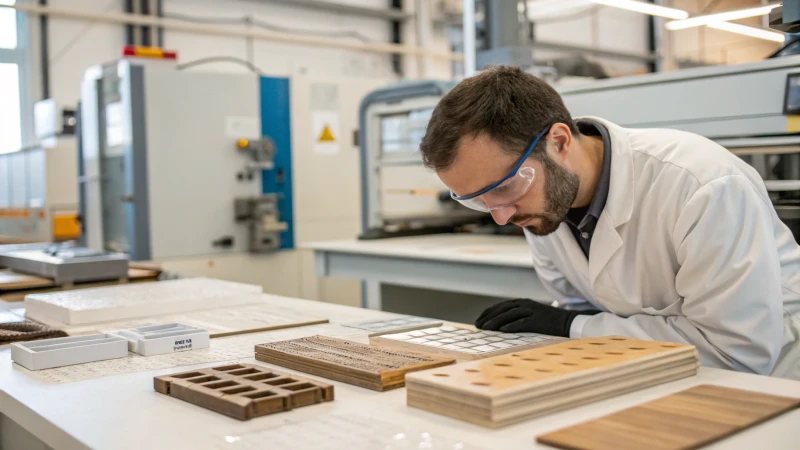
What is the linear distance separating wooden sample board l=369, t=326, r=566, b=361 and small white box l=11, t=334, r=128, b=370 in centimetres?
47

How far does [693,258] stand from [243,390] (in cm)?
80

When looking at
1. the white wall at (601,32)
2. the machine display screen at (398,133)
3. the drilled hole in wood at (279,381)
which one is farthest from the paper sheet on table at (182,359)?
the white wall at (601,32)

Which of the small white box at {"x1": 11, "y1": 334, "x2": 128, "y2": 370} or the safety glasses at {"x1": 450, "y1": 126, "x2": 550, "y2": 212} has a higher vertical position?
the safety glasses at {"x1": 450, "y1": 126, "x2": 550, "y2": 212}

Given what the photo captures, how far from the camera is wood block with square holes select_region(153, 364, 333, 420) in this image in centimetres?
96

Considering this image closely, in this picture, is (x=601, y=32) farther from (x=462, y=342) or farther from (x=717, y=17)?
(x=462, y=342)

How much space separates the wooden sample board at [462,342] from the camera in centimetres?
125

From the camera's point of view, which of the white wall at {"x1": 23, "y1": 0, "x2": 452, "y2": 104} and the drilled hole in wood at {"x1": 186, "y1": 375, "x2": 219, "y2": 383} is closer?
the drilled hole in wood at {"x1": 186, "y1": 375, "x2": 219, "y2": 383}

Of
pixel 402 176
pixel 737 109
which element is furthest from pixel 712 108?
pixel 402 176

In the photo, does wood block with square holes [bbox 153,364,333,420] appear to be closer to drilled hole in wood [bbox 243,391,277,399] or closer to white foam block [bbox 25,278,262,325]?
drilled hole in wood [bbox 243,391,277,399]

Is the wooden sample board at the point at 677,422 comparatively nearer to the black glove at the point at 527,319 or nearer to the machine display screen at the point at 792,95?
the black glove at the point at 527,319

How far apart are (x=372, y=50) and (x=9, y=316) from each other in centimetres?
570

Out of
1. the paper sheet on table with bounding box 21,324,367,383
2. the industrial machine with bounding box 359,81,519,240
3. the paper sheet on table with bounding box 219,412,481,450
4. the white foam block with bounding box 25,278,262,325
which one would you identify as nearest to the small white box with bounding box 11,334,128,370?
the paper sheet on table with bounding box 21,324,367,383

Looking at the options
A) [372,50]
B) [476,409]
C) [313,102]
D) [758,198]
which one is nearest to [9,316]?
[476,409]

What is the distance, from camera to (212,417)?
97 centimetres
